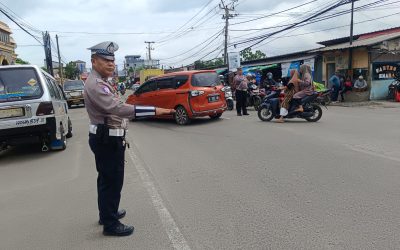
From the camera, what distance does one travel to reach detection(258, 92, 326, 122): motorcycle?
490 inches

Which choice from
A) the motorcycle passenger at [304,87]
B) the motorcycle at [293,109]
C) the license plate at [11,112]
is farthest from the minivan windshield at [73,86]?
the license plate at [11,112]

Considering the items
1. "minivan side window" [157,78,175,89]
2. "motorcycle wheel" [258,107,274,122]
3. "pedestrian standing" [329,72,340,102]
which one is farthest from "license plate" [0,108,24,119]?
"pedestrian standing" [329,72,340,102]

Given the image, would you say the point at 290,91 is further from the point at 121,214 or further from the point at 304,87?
the point at 121,214

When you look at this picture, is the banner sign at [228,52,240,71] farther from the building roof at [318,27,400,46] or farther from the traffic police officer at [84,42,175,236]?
the traffic police officer at [84,42,175,236]

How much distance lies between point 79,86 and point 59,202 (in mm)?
23950

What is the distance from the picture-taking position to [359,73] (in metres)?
21.8

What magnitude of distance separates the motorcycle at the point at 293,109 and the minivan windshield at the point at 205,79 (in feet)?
6.00

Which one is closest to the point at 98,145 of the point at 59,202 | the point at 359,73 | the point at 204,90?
the point at 59,202

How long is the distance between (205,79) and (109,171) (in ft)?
31.4

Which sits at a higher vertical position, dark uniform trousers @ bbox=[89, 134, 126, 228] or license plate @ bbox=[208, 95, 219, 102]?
license plate @ bbox=[208, 95, 219, 102]

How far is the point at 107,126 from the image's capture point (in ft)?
12.8

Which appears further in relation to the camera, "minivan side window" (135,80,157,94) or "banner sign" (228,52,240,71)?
"banner sign" (228,52,240,71)

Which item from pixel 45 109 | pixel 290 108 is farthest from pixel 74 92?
pixel 45 109

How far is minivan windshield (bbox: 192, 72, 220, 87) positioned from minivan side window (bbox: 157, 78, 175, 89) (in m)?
0.94
